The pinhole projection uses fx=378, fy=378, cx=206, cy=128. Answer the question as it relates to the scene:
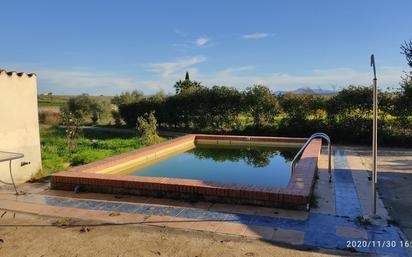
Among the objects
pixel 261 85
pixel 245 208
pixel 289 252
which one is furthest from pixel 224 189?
pixel 261 85

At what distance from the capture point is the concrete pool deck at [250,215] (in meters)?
5.16

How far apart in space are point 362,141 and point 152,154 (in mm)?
8982

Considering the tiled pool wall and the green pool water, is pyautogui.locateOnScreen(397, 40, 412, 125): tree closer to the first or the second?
the green pool water

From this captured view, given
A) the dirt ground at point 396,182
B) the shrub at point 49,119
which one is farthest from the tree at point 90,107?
the dirt ground at point 396,182

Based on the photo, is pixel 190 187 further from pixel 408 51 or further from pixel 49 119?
pixel 49 119

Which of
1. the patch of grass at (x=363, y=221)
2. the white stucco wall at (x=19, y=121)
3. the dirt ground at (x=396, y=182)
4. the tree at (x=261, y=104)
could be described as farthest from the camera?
the tree at (x=261, y=104)

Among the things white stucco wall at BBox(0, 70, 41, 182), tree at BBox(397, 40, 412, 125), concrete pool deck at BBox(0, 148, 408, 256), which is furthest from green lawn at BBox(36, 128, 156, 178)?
tree at BBox(397, 40, 412, 125)

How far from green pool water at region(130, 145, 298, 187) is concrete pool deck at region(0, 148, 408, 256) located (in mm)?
2021

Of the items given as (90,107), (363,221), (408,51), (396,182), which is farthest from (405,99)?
(90,107)

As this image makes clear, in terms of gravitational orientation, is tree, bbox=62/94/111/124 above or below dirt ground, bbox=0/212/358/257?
above

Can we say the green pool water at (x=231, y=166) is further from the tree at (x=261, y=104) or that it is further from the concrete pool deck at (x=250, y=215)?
the tree at (x=261, y=104)

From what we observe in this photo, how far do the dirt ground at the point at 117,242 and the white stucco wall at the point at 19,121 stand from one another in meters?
3.03

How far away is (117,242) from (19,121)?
5076 millimetres

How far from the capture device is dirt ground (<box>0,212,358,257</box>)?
15.8ft
